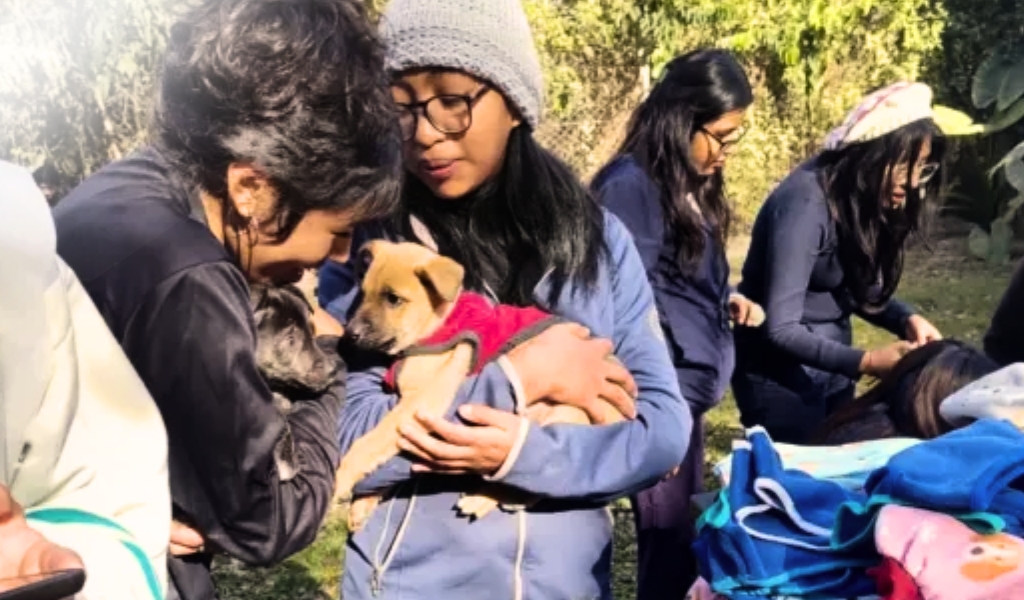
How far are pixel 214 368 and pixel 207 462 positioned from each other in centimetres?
13

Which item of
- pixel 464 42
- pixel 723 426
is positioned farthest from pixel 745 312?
pixel 723 426

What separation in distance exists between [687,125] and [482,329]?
89.5 inches

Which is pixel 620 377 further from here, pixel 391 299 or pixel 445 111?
pixel 445 111

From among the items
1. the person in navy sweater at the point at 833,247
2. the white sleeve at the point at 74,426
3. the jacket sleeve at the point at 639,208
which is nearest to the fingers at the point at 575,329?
the white sleeve at the point at 74,426

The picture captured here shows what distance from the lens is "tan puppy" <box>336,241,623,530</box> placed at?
2.42 metres

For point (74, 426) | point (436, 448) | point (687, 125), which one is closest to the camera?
point (74, 426)

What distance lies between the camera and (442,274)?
2.55 m

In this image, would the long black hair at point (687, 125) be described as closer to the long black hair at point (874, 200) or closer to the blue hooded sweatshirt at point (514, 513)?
the long black hair at point (874, 200)

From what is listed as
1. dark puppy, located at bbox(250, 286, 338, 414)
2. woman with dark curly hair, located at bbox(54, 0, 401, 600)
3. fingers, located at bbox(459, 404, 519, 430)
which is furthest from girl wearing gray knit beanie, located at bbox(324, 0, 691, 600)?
woman with dark curly hair, located at bbox(54, 0, 401, 600)

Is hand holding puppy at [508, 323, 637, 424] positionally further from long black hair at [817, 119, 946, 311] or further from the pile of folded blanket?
long black hair at [817, 119, 946, 311]

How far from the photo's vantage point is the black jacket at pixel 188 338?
1712mm

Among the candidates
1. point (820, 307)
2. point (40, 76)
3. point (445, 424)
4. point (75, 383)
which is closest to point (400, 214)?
point (445, 424)

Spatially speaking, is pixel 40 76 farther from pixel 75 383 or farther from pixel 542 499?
pixel 75 383

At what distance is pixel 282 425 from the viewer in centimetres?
186
